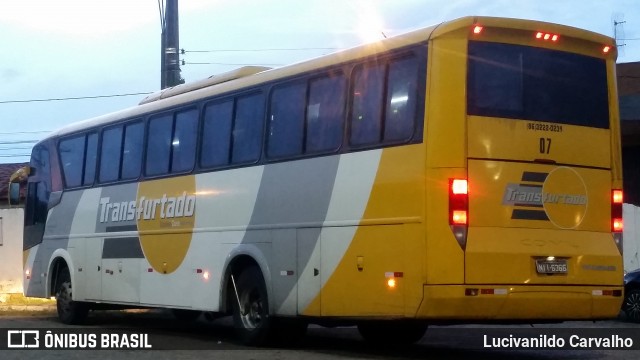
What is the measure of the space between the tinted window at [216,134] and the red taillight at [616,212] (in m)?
5.18

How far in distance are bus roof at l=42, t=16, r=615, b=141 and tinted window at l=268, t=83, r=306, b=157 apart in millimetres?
232

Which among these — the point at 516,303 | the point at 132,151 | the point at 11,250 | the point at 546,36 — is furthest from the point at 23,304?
the point at 546,36

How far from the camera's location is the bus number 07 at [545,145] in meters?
10.9

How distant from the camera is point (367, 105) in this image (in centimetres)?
1142

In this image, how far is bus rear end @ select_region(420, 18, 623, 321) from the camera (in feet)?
34.0

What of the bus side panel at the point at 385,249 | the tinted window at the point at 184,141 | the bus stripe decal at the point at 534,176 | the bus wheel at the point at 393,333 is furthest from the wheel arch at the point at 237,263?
the bus stripe decal at the point at 534,176

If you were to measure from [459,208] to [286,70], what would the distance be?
3.62 metres

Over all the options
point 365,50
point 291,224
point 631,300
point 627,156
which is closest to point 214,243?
point 291,224

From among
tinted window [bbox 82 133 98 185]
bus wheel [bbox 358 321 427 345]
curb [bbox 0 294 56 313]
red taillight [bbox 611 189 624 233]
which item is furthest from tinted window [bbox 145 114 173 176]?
curb [bbox 0 294 56 313]

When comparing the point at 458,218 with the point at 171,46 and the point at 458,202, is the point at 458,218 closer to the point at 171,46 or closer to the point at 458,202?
the point at 458,202

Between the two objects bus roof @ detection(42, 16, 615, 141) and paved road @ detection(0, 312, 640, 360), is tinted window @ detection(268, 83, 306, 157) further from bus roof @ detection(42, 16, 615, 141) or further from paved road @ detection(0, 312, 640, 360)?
paved road @ detection(0, 312, 640, 360)

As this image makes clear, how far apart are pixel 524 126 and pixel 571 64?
1065 millimetres

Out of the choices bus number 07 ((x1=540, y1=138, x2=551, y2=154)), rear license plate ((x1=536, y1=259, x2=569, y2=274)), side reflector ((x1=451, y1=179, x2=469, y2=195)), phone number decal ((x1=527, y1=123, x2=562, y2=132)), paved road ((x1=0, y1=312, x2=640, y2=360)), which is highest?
phone number decal ((x1=527, y1=123, x2=562, y2=132))

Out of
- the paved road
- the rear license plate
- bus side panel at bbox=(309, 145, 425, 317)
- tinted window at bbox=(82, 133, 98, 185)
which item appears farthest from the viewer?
tinted window at bbox=(82, 133, 98, 185)
